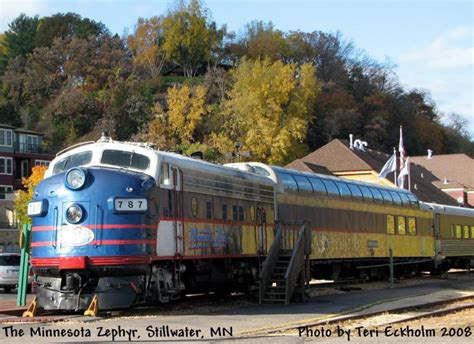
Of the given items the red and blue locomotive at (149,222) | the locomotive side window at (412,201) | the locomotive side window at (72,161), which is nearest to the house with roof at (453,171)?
the locomotive side window at (412,201)

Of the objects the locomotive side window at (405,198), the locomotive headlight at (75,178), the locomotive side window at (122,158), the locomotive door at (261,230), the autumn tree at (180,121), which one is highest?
the autumn tree at (180,121)

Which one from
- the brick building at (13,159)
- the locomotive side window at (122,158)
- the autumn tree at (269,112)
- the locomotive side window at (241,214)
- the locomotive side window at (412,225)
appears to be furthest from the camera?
the brick building at (13,159)

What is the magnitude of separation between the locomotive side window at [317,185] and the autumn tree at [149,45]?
82.1 m

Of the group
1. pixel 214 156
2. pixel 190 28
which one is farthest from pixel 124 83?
pixel 214 156

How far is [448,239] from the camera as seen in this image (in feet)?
130

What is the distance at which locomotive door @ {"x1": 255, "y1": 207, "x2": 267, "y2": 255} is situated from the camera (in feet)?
74.8

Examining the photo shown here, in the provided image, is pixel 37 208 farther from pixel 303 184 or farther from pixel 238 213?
pixel 303 184

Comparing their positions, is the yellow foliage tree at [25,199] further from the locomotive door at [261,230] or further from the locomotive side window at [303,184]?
the locomotive door at [261,230]

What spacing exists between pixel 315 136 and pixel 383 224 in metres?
58.2

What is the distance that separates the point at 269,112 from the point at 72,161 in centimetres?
5678

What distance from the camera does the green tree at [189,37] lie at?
110188 mm

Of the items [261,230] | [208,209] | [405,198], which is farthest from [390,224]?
[208,209]

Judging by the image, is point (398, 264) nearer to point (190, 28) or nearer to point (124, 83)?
point (124, 83)

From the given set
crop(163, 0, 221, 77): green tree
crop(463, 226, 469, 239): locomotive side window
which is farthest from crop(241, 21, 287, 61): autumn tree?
crop(463, 226, 469, 239): locomotive side window
